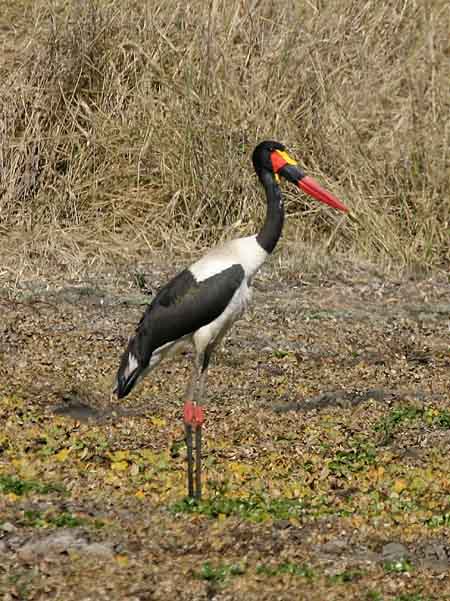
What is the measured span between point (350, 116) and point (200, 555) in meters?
6.74

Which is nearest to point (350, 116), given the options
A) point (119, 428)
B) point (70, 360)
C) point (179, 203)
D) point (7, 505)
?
point (179, 203)

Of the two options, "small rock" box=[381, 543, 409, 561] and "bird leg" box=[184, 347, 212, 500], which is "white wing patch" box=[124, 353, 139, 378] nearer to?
"bird leg" box=[184, 347, 212, 500]

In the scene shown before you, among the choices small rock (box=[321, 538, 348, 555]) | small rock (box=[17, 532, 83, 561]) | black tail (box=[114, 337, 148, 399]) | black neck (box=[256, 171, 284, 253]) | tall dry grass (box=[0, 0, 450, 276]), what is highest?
black neck (box=[256, 171, 284, 253])

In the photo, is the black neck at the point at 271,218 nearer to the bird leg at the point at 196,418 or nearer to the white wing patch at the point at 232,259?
the white wing patch at the point at 232,259

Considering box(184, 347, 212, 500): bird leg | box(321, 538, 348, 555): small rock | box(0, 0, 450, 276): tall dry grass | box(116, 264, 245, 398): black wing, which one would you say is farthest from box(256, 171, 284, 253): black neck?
box(0, 0, 450, 276): tall dry grass

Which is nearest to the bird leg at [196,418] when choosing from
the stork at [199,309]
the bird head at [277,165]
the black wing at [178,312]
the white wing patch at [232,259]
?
the stork at [199,309]

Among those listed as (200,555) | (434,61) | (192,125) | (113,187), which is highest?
(200,555)

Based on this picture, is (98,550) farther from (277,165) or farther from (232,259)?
(277,165)

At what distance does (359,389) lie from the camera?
775cm

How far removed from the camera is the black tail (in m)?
6.16

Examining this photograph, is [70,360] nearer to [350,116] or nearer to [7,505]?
[7,505]

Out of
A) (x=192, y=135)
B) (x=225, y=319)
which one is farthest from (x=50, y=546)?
(x=192, y=135)

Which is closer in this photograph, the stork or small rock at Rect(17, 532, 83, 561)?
small rock at Rect(17, 532, 83, 561)

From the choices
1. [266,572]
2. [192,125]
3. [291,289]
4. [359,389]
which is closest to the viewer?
[266,572]
